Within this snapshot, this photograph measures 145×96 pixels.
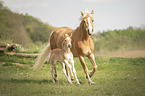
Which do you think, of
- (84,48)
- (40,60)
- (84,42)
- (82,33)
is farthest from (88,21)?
(40,60)

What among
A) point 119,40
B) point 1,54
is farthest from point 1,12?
point 119,40

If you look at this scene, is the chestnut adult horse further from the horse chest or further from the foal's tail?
the foal's tail

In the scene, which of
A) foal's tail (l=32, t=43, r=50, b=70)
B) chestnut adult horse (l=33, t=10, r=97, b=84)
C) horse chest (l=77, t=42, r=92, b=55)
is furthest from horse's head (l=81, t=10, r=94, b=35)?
foal's tail (l=32, t=43, r=50, b=70)

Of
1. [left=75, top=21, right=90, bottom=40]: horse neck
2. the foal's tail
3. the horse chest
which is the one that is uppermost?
[left=75, top=21, right=90, bottom=40]: horse neck

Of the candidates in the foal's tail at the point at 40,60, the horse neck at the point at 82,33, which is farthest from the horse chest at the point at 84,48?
the foal's tail at the point at 40,60

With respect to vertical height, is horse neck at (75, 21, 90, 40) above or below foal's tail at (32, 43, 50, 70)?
above

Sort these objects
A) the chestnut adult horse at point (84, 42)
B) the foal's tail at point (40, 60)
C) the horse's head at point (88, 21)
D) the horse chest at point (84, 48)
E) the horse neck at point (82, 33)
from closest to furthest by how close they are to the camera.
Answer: the horse's head at point (88, 21)
the chestnut adult horse at point (84, 42)
the horse chest at point (84, 48)
the horse neck at point (82, 33)
the foal's tail at point (40, 60)

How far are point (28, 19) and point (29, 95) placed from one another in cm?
4986

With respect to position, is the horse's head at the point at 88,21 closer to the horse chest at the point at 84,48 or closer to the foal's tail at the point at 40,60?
the horse chest at the point at 84,48

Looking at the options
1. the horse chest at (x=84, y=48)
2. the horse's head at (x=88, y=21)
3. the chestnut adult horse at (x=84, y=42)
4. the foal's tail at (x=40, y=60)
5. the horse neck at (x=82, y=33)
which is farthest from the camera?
the foal's tail at (x=40, y=60)

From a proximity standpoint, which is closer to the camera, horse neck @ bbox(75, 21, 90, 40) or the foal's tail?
horse neck @ bbox(75, 21, 90, 40)

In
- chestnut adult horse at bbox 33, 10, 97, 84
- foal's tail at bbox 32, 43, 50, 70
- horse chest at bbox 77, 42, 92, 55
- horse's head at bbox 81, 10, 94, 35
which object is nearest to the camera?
horse's head at bbox 81, 10, 94, 35

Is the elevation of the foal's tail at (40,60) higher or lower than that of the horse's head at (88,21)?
lower

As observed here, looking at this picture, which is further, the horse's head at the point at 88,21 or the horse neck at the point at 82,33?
the horse neck at the point at 82,33
